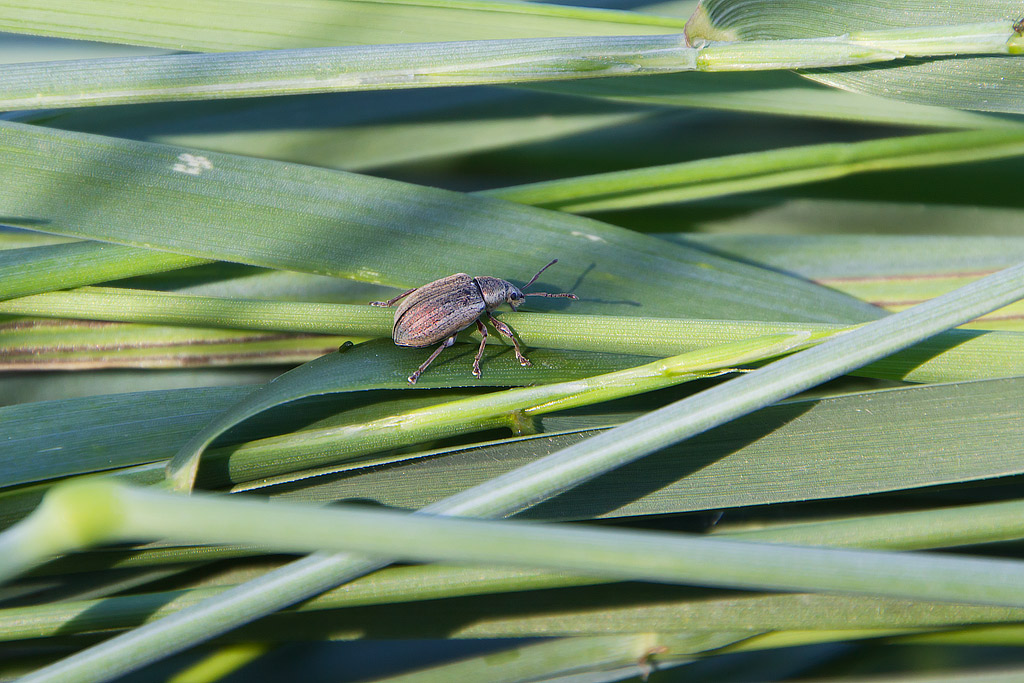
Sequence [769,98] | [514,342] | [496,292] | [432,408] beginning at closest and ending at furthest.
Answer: [432,408] → [514,342] → [496,292] → [769,98]

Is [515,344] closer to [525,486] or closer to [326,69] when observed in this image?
[525,486]

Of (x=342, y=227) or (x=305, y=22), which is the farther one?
(x=305, y=22)

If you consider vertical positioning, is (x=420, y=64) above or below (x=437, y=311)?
above

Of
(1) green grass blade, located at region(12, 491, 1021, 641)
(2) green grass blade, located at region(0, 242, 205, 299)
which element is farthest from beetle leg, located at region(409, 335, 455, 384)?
(2) green grass blade, located at region(0, 242, 205, 299)

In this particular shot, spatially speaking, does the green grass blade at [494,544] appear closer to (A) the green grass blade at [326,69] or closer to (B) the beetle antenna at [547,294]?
(B) the beetle antenna at [547,294]

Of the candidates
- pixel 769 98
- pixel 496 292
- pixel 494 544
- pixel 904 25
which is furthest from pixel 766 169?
pixel 494 544

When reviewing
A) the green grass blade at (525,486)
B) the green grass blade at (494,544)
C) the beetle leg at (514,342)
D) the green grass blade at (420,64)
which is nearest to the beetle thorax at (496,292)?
the beetle leg at (514,342)

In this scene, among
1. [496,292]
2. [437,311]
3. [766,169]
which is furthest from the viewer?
[766,169]

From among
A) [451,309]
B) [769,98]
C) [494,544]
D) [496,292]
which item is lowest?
[494,544]
